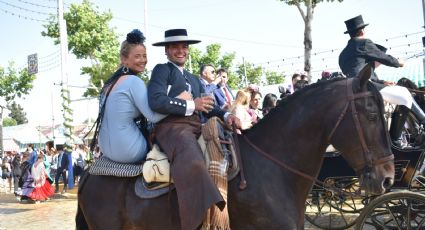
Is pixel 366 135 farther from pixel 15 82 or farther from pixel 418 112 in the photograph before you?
pixel 15 82

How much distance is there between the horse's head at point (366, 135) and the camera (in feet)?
10.3

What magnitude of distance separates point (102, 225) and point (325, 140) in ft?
6.51

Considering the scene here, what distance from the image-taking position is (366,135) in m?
3.18

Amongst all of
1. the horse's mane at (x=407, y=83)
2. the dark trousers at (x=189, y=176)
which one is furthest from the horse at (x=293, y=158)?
the horse's mane at (x=407, y=83)

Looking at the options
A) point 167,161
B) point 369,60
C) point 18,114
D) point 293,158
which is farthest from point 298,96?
point 18,114

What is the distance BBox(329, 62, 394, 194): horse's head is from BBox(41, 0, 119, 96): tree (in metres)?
22.1

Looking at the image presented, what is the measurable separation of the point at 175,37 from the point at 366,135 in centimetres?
175

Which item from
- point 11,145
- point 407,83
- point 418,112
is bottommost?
point 11,145

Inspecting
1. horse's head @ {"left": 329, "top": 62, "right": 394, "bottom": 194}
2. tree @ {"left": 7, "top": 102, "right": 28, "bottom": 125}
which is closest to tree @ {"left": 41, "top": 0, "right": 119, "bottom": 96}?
horse's head @ {"left": 329, "top": 62, "right": 394, "bottom": 194}

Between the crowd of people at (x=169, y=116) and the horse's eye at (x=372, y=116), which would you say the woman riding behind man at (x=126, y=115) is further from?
the horse's eye at (x=372, y=116)

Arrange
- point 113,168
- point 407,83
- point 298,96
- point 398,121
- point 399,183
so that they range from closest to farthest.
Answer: point 298,96 < point 113,168 < point 398,121 < point 399,183 < point 407,83

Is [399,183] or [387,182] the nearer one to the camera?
[387,182]

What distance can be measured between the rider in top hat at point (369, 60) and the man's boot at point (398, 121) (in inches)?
0.8

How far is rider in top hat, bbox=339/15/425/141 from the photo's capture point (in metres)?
5.23
